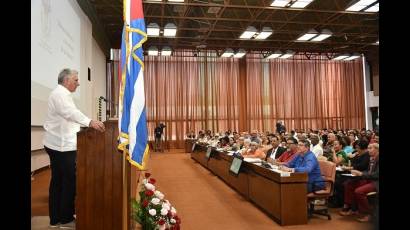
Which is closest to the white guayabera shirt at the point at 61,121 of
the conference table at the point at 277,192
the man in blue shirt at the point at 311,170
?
the conference table at the point at 277,192

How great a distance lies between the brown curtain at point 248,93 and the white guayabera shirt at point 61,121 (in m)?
14.4

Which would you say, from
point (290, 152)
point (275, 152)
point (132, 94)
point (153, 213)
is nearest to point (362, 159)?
point (290, 152)

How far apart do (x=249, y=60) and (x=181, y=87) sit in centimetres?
429

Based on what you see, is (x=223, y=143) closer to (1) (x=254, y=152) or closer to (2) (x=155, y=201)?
(1) (x=254, y=152)

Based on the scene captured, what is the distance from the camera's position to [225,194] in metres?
7.01

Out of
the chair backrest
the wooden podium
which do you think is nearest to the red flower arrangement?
the wooden podium

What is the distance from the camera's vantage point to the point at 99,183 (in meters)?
2.57

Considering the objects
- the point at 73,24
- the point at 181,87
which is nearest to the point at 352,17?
the point at 181,87

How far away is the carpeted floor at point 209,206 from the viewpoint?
4.79 metres

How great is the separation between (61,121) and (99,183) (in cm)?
78

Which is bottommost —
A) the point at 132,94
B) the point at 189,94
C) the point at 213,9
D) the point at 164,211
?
the point at 164,211

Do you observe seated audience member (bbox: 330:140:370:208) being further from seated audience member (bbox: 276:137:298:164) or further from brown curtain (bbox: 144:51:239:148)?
brown curtain (bbox: 144:51:239:148)

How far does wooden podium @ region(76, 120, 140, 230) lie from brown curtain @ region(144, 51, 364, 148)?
48.7ft
